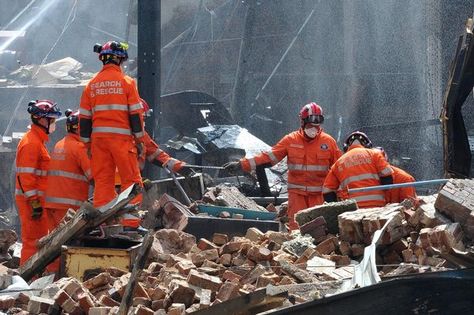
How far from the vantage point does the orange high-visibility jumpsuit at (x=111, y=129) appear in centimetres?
947

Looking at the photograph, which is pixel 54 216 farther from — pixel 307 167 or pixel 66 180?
pixel 307 167

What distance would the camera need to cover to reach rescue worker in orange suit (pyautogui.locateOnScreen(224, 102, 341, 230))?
405 inches

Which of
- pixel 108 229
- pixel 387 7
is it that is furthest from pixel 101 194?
pixel 387 7

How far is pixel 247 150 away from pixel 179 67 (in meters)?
8.83

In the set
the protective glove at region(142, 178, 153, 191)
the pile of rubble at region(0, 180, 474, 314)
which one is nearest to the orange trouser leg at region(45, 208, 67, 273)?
the protective glove at region(142, 178, 153, 191)

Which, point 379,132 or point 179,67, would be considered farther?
point 179,67

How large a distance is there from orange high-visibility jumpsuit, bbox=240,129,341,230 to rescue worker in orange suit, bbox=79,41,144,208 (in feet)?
5.65

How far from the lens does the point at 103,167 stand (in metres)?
9.48

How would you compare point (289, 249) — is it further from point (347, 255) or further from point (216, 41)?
point (216, 41)

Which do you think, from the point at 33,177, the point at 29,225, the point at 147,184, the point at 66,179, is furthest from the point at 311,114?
the point at 29,225

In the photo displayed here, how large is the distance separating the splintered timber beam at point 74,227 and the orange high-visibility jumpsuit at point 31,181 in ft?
4.50

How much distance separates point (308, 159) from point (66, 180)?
249cm

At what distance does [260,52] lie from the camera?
2202 cm

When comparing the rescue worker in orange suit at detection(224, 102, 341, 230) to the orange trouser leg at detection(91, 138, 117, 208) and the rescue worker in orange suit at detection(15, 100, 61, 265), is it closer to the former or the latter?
the orange trouser leg at detection(91, 138, 117, 208)
